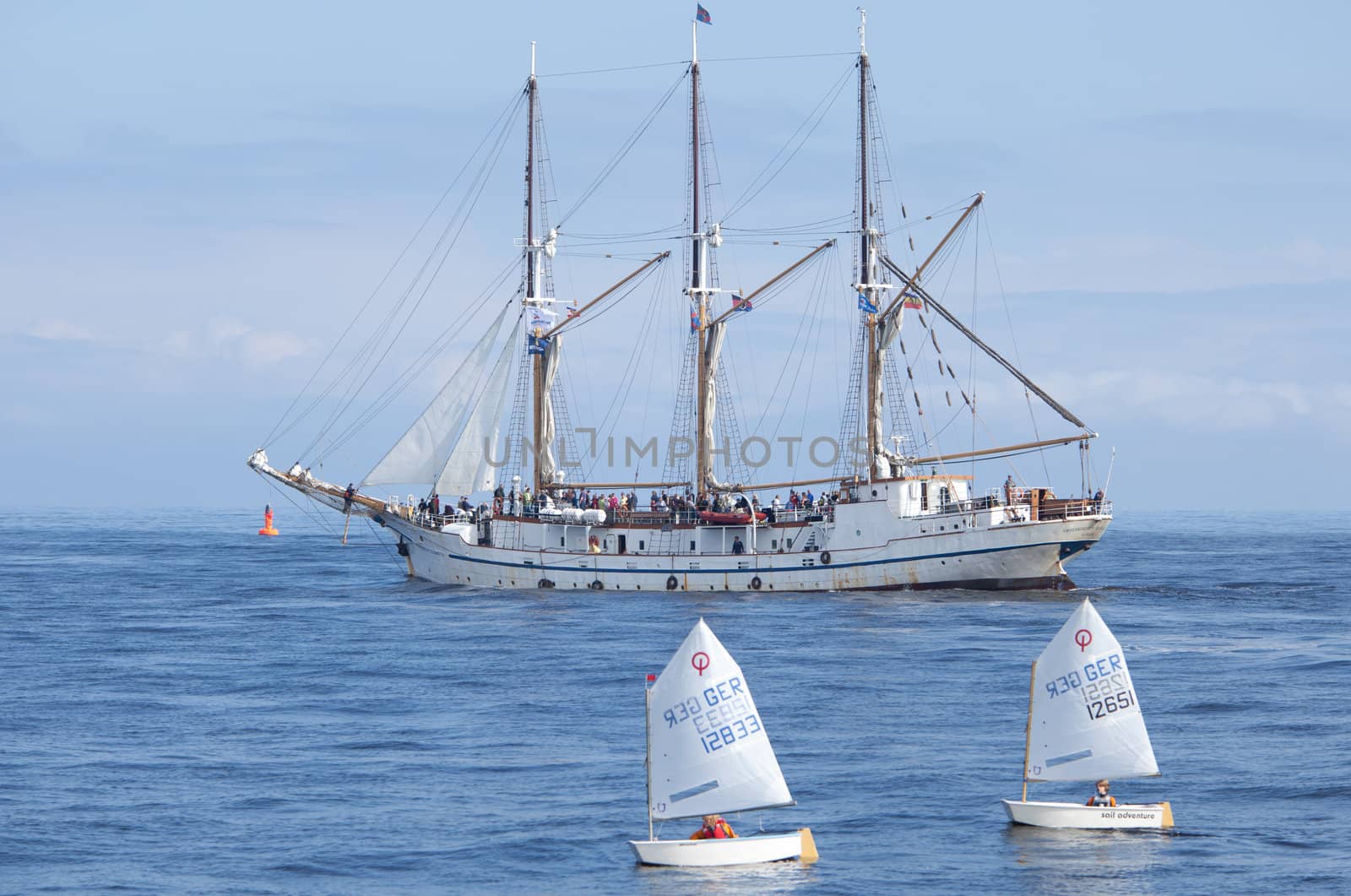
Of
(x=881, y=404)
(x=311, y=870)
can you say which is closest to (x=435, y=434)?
(x=881, y=404)

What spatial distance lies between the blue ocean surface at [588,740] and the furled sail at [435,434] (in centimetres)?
759

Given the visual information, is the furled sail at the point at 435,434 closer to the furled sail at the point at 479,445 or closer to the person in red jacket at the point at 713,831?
the furled sail at the point at 479,445

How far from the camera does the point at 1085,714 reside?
131 ft

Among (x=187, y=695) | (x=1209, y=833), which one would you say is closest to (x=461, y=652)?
(x=187, y=695)

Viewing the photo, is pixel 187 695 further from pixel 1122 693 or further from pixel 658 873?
pixel 1122 693

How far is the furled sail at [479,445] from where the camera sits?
93.4 metres

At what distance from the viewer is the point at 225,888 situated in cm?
3544

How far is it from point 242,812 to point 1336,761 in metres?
30.3

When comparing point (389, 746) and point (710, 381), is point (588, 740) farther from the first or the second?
point (710, 381)

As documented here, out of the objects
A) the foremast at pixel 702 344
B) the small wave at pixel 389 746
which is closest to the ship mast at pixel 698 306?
the foremast at pixel 702 344

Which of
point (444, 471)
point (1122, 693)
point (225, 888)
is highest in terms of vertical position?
point (444, 471)

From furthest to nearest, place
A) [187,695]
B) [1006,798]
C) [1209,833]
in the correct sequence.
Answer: [187,695] < [1006,798] < [1209,833]

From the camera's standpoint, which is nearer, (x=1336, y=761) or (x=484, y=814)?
(x=484, y=814)

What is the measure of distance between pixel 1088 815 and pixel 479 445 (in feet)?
195
